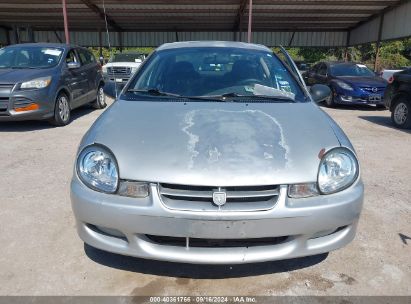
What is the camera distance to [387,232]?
9.78 ft

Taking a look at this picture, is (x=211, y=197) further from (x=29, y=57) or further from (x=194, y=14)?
(x=194, y=14)

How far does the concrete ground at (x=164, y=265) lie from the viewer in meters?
2.25

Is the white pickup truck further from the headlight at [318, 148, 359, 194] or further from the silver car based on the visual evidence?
the headlight at [318, 148, 359, 194]

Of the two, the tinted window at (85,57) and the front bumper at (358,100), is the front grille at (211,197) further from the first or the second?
the front bumper at (358,100)

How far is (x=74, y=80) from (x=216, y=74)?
5.01 metres

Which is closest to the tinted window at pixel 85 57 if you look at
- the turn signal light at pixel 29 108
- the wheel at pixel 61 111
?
the wheel at pixel 61 111

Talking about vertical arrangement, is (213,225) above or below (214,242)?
above

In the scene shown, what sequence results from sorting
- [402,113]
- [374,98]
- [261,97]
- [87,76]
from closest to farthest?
[261,97], [402,113], [87,76], [374,98]

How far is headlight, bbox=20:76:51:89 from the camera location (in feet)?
20.4

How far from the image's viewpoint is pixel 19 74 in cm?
636

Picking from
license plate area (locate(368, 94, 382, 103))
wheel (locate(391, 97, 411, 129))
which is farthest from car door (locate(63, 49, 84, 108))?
license plate area (locate(368, 94, 382, 103))

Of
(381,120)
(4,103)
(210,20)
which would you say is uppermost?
(210,20)

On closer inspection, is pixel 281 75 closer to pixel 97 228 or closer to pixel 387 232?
pixel 387 232

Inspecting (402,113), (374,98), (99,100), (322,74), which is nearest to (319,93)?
(402,113)
